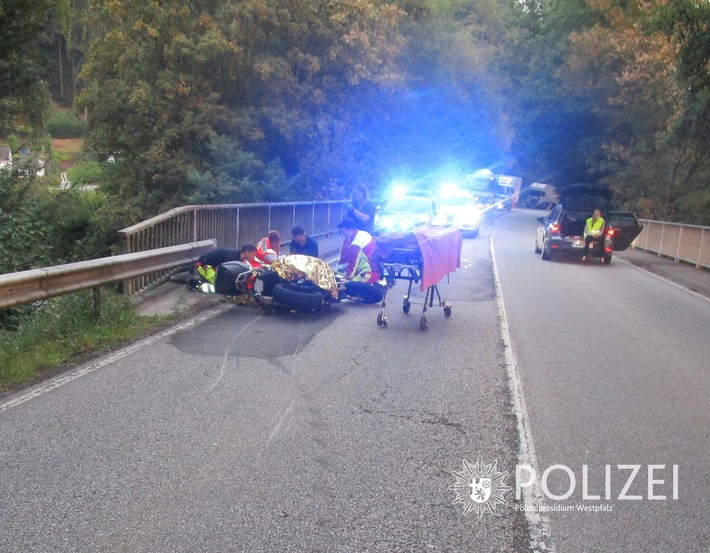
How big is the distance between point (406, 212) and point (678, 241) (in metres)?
9.33

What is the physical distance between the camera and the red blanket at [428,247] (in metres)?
9.38

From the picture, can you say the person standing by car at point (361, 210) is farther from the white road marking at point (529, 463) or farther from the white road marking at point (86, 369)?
the white road marking at point (529, 463)

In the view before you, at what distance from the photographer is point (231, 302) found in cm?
1086

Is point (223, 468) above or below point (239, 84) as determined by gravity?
below

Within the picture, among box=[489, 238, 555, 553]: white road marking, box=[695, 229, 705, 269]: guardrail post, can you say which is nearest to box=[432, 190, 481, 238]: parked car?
box=[695, 229, 705, 269]: guardrail post

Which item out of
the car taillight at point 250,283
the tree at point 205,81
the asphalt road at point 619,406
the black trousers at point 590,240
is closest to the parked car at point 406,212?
the tree at point 205,81

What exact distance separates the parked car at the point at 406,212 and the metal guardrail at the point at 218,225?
210 cm

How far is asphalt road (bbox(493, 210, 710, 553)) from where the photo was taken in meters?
4.19

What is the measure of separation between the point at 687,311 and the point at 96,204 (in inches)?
700

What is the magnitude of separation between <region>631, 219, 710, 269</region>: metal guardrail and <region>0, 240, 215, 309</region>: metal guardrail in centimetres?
1653

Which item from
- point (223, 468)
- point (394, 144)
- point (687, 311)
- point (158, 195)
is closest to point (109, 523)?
point (223, 468)

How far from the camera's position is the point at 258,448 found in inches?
201

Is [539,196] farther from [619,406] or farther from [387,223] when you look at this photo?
[619,406]

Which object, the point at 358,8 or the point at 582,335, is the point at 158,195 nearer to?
the point at 358,8
